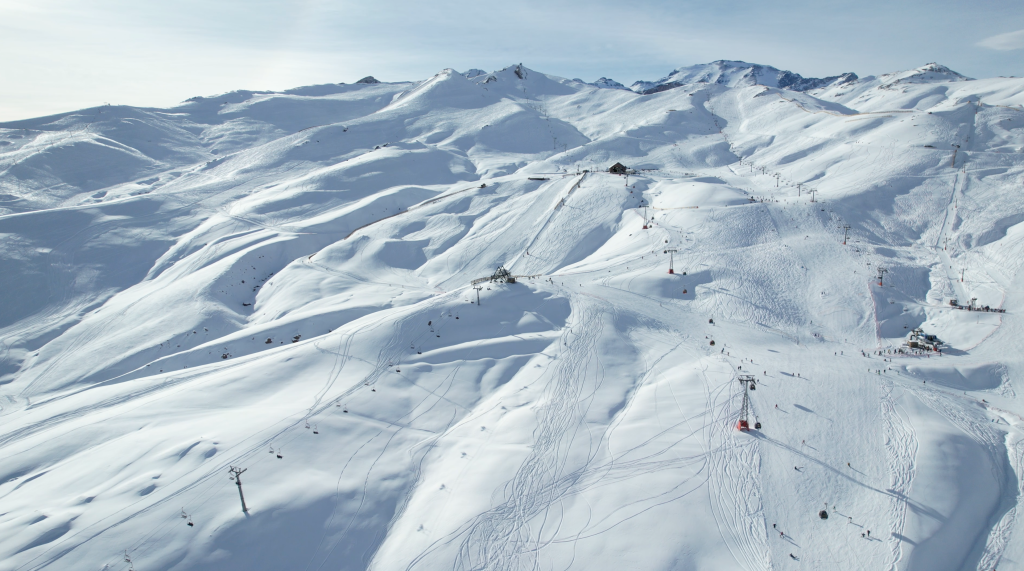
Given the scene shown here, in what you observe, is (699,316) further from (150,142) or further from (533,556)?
(150,142)

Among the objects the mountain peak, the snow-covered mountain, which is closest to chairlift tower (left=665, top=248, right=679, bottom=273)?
the snow-covered mountain

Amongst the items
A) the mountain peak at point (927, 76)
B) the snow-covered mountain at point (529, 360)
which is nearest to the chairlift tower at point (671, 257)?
the snow-covered mountain at point (529, 360)

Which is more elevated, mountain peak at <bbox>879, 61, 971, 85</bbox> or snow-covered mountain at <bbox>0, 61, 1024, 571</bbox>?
mountain peak at <bbox>879, 61, 971, 85</bbox>

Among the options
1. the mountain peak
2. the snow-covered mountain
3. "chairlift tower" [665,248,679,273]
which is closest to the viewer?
the snow-covered mountain

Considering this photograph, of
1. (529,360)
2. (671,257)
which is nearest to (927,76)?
(671,257)

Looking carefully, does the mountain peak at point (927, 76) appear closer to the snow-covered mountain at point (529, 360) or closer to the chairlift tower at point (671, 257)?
the snow-covered mountain at point (529, 360)

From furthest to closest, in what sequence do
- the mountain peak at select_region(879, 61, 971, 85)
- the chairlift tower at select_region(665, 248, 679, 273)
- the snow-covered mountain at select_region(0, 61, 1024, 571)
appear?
1. the mountain peak at select_region(879, 61, 971, 85)
2. the chairlift tower at select_region(665, 248, 679, 273)
3. the snow-covered mountain at select_region(0, 61, 1024, 571)

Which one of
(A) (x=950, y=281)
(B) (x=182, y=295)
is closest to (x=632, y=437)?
(A) (x=950, y=281)

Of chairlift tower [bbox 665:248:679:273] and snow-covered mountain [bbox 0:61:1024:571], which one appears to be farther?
chairlift tower [bbox 665:248:679:273]

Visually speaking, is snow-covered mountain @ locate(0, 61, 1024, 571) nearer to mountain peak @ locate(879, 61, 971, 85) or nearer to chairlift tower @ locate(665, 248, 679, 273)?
chairlift tower @ locate(665, 248, 679, 273)
